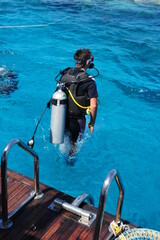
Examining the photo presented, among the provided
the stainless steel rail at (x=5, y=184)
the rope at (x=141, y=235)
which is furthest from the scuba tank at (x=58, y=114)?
the rope at (x=141, y=235)

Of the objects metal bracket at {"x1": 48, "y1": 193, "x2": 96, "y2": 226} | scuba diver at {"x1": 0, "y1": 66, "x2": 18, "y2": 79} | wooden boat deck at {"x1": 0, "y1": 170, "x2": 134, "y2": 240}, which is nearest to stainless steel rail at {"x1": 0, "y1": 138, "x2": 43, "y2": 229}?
wooden boat deck at {"x1": 0, "y1": 170, "x2": 134, "y2": 240}

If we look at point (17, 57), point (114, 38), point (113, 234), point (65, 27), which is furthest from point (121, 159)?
point (65, 27)

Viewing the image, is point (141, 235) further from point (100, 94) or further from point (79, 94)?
point (100, 94)

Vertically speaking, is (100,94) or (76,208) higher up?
(76,208)

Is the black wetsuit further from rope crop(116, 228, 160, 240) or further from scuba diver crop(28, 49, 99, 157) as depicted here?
rope crop(116, 228, 160, 240)

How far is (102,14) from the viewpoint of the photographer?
16.8m

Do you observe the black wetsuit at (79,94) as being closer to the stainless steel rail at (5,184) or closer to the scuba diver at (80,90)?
the scuba diver at (80,90)

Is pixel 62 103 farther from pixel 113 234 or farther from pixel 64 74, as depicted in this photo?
pixel 113 234

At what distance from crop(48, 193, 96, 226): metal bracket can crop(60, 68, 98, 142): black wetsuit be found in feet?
4.87

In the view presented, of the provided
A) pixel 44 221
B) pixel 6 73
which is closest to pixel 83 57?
pixel 44 221

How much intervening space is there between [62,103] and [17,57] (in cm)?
693

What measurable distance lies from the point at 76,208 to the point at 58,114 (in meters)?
1.59

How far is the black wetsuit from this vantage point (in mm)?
4691

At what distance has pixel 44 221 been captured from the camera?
12.1 ft
